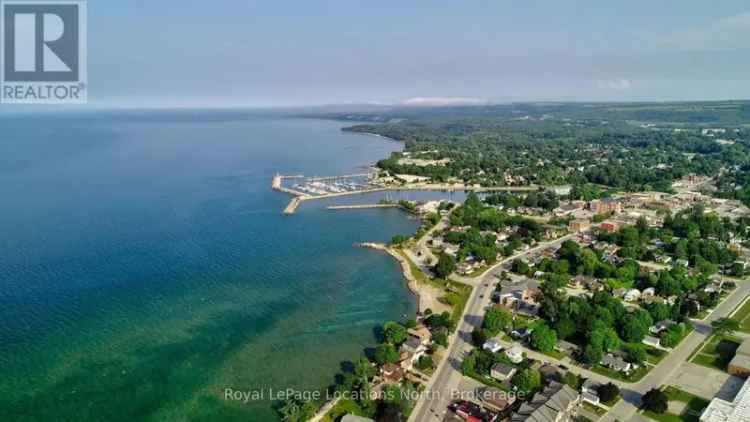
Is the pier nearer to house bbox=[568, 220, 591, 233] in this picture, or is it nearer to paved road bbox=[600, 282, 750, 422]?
house bbox=[568, 220, 591, 233]

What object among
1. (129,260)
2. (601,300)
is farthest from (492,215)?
(129,260)

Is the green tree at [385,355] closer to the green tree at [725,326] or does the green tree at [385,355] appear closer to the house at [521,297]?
the house at [521,297]

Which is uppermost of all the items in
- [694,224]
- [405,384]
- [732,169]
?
[732,169]

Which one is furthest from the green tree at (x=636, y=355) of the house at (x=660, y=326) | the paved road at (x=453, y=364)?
the paved road at (x=453, y=364)

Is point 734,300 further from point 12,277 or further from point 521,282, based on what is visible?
point 12,277

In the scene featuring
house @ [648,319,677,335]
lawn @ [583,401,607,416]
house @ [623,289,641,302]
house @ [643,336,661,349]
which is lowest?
lawn @ [583,401,607,416]

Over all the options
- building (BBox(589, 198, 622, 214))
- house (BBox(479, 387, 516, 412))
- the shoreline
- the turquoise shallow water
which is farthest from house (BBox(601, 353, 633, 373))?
building (BBox(589, 198, 622, 214))

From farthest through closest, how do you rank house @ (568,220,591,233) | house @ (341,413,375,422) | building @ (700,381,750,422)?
house @ (568,220,591,233) < house @ (341,413,375,422) < building @ (700,381,750,422)
